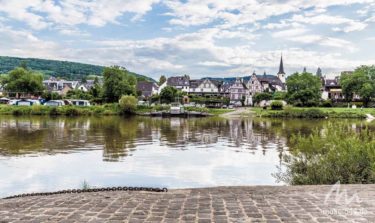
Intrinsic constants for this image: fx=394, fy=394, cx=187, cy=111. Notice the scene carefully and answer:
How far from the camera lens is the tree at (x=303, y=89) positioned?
89625 millimetres

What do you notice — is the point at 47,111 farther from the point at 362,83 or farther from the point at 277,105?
the point at 362,83

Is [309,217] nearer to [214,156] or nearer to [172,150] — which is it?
[214,156]

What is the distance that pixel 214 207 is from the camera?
7.20m

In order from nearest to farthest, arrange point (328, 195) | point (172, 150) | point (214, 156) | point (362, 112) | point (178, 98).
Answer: point (328, 195) → point (214, 156) → point (172, 150) → point (362, 112) → point (178, 98)

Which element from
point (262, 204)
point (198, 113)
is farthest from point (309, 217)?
point (198, 113)

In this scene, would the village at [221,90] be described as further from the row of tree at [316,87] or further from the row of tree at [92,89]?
the row of tree at [316,87]

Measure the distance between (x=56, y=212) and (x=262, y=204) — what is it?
378 centimetres

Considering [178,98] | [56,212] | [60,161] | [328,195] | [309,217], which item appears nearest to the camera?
[309,217]

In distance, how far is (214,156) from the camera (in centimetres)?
2461

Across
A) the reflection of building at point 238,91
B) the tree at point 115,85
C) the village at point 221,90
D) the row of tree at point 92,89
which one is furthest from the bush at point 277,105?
the tree at point 115,85

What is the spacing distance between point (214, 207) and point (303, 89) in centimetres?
9161

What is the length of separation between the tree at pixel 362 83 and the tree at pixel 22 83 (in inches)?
3169

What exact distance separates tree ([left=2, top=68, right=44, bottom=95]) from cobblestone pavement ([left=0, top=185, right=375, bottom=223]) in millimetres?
104491

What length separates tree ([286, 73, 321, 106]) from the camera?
294 ft
